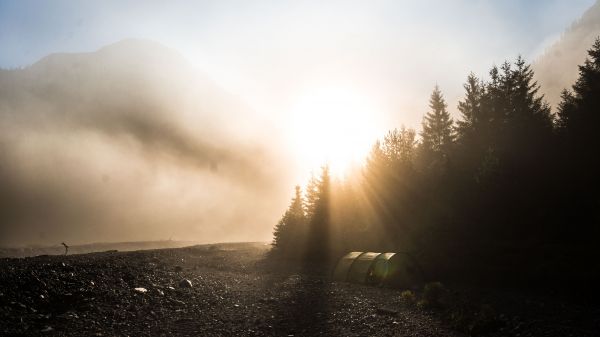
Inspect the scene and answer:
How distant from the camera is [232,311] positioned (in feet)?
55.0

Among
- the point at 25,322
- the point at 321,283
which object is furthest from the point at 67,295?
→ the point at 321,283

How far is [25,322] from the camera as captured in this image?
41.1ft

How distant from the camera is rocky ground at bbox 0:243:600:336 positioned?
13070 mm

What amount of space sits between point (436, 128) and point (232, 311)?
54.4m

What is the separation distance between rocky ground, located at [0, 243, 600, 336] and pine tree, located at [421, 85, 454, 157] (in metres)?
43.4

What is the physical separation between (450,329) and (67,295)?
16.5 m

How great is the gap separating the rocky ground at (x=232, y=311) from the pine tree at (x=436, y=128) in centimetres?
4343

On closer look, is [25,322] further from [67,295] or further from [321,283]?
Result: [321,283]

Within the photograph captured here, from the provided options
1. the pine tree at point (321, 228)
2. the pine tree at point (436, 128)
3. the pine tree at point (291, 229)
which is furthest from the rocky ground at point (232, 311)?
the pine tree at point (436, 128)

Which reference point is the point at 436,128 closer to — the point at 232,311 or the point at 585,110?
the point at 585,110

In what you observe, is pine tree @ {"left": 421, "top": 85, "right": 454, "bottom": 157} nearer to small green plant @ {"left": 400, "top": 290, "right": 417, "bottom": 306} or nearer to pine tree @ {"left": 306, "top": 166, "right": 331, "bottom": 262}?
pine tree @ {"left": 306, "top": 166, "right": 331, "bottom": 262}

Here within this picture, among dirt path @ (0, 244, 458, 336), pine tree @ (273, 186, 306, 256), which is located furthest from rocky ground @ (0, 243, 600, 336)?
pine tree @ (273, 186, 306, 256)

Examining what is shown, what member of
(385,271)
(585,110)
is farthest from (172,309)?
(585,110)

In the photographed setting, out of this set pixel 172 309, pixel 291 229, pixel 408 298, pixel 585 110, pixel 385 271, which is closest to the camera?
pixel 172 309
